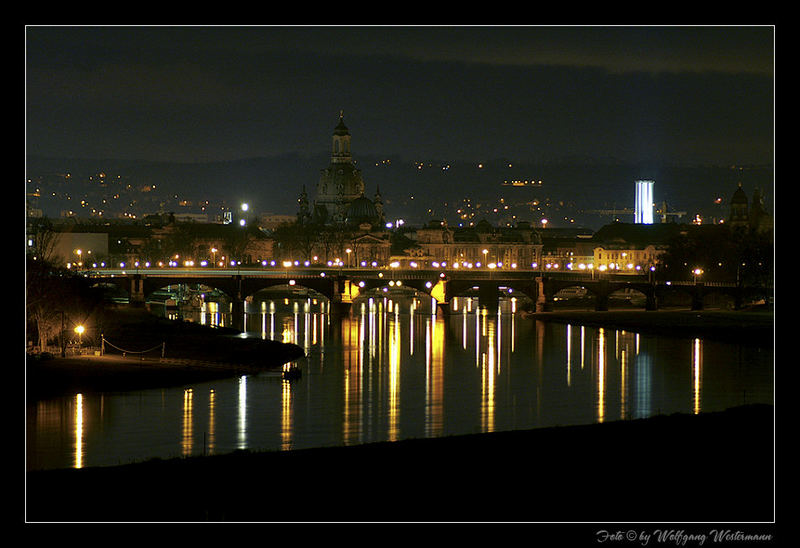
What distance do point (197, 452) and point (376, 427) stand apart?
6.26 m

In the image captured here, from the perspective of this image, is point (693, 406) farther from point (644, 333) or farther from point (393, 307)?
point (393, 307)

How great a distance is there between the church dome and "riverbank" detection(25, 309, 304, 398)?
10152 centimetres

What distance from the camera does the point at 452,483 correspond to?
931 inches

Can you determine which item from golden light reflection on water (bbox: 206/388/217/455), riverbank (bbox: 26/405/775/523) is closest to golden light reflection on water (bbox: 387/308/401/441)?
golden light reflection on water (bbox: 206/388/217/455)

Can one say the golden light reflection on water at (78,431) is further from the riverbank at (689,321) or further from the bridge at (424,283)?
the bridge at (424,283)

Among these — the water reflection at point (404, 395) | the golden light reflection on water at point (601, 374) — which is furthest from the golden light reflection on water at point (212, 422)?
the golden light reflection on water at point (601, 374)

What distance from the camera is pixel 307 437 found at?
33.1 metres

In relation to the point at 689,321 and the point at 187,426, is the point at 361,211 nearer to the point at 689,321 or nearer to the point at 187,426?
the point at 689,321

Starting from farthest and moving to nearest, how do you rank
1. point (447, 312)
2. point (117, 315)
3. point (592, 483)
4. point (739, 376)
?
point (447, 312) → point (117, 315) → point (739, 376) → point (592, 483)

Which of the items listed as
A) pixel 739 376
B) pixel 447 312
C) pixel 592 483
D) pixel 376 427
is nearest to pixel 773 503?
pixel 592 483

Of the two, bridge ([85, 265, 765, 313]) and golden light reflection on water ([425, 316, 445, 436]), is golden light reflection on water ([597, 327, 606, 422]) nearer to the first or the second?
golden light reflection on water ([425, 316, 445, 436])

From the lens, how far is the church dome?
168 metres

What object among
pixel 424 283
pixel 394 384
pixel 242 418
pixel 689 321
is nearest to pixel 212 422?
pixel 242 418

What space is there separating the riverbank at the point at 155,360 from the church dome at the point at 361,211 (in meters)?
102
